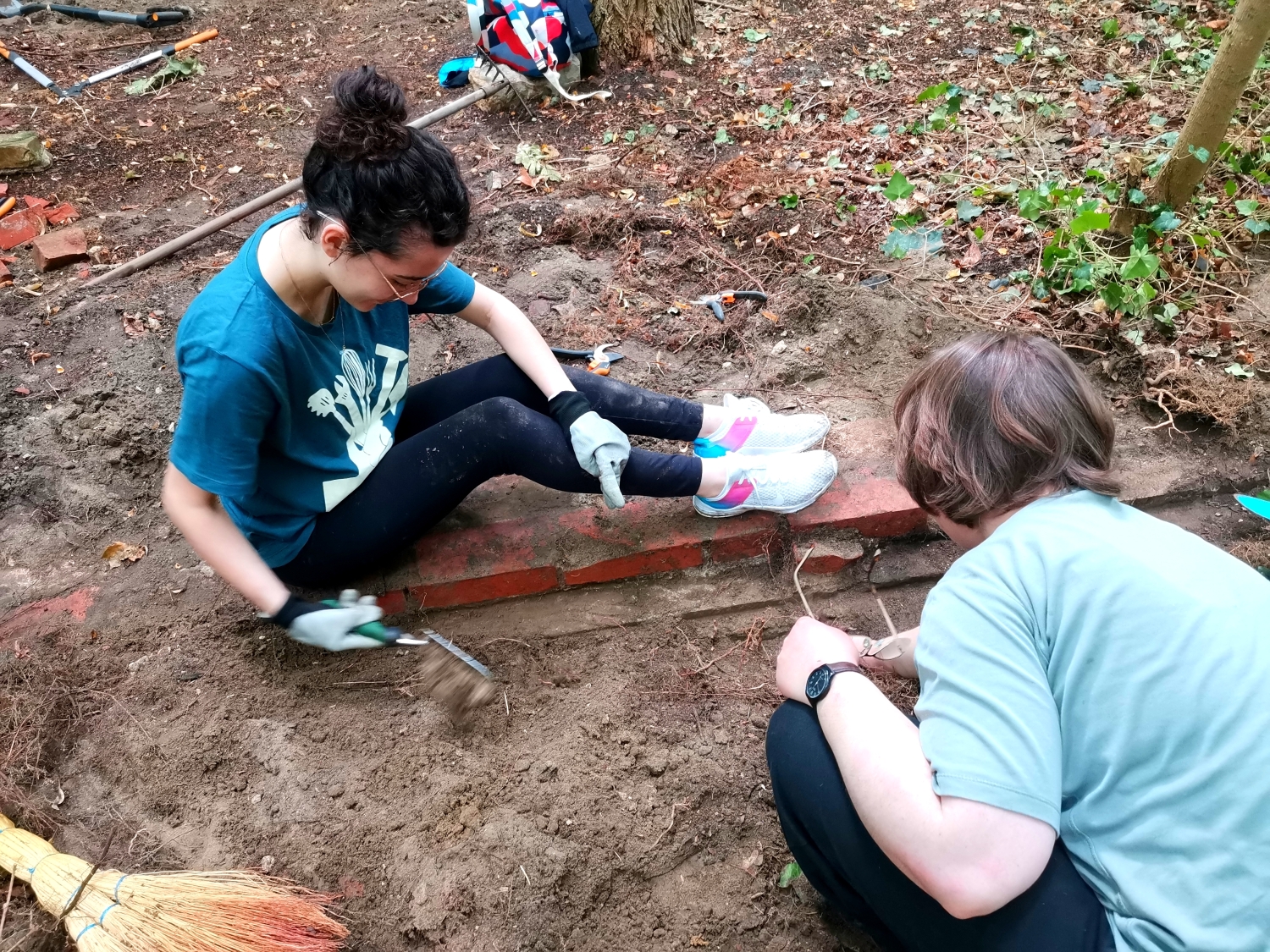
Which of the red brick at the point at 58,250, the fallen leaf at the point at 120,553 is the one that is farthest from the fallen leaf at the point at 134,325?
the fallen leaf at the point at 120,553

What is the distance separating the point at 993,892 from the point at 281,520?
1575 millimetres

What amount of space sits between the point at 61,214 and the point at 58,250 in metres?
0.48

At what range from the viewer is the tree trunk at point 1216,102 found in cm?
252

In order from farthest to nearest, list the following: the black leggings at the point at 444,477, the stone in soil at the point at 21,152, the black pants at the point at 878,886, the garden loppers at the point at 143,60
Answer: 1. the garden loppers at the point at 143,60
2. the stone in soil at the point at 21,152
3. the black leggings at the point at 444,477
4. the black pants at the point at 878,886

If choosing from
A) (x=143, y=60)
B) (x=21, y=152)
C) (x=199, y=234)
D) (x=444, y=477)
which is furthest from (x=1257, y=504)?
(x=143, y=60)

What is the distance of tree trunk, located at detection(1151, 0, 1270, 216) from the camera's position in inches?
99.1

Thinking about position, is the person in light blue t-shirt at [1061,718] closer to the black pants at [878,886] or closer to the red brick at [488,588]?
the black pants at [878,886]

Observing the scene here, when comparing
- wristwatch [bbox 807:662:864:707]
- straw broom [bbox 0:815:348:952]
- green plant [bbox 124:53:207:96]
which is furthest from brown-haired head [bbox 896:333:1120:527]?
green plant [bbox 124:53:207:96]

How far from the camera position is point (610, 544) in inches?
88.7

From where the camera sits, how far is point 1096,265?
110 inches

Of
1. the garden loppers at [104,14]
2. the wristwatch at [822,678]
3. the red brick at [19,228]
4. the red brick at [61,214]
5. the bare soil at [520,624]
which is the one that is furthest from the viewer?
the garden loppers at [104,14]

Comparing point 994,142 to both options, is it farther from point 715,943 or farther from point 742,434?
point 715,943

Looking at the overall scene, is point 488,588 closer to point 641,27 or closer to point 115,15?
point 641,27

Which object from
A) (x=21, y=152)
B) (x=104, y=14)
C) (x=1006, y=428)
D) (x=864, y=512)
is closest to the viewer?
(x=1006, y=428)
